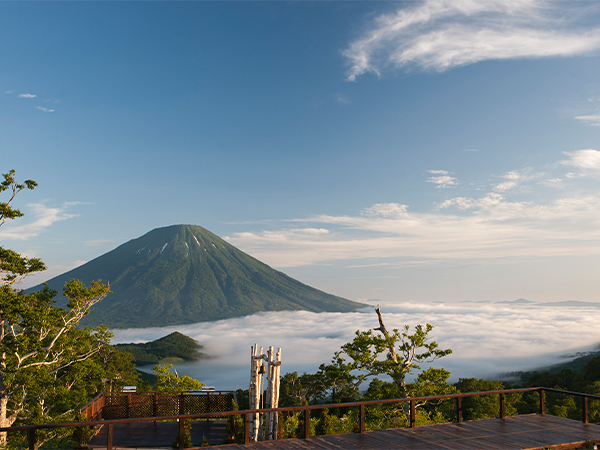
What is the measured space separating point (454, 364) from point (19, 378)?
500ft

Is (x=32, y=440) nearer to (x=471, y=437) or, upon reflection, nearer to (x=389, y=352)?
(x=471, y=437)

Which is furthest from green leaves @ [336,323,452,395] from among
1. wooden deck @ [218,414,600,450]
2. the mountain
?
the mountain

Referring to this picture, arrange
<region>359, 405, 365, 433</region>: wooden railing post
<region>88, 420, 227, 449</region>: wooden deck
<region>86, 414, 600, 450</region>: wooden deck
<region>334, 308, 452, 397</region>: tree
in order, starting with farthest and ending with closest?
<region>334, 308, 452, 397</region>: tree → <region>88, 420, 227, 449</region>: wooden deck → <region>359, 405, 365, 433</region>: wooden railing post → <region>86, 414, 600, 450</region>: wooden deck

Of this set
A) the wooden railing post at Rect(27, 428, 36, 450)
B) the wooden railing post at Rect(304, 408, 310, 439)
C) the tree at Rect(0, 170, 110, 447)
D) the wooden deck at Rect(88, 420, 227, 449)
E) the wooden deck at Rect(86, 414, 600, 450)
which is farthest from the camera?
the tree at Rect(0, 170, 110, 447)

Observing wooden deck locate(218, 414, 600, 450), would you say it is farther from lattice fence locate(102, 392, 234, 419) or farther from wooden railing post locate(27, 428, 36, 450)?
lattice fence locate(102, 392, 234, 419)

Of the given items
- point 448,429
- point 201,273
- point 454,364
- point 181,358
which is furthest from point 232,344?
point 448,429

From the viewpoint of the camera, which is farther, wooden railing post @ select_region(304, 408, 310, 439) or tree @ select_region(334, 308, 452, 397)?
tree @ select_region(334, 308, 452, 397)

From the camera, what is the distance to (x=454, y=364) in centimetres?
14600

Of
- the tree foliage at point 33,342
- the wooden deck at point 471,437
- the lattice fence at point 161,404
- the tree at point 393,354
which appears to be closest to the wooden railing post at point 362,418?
the wooden deck at point 471,437

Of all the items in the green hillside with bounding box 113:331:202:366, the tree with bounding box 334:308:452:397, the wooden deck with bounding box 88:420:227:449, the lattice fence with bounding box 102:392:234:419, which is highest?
the tree with bounding box 334:308:452:397

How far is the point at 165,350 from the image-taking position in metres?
129

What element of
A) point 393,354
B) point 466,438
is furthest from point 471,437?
point 393,354

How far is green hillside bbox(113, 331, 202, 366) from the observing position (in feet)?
378

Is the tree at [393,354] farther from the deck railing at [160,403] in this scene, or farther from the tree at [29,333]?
the tree at [29,333]
